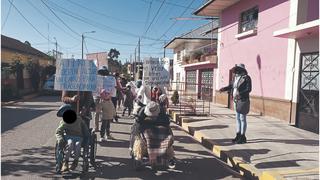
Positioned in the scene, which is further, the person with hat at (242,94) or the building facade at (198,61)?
the building facade at (198,61)

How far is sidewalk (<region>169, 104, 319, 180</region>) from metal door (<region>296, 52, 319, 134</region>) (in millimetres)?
353

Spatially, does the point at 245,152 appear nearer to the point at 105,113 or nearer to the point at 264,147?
the point at 264,147

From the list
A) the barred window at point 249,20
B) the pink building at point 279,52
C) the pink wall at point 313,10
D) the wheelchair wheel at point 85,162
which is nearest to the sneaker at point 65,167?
the wheelchair wheel at point 85,162

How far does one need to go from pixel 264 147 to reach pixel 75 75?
435 cm

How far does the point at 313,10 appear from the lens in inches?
433

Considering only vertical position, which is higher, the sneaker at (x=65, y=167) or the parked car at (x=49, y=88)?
Answer: the parked car at (x=49, y=88)

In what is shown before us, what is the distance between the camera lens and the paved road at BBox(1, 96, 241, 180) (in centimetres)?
592

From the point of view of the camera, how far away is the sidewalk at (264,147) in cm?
611

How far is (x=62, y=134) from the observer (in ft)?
19.5

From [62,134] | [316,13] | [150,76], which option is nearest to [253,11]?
[316,13]

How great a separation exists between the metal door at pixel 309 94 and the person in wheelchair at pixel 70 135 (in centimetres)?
684

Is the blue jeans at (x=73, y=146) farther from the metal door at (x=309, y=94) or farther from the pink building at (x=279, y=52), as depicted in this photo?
the metal door at (x=309, y=94)

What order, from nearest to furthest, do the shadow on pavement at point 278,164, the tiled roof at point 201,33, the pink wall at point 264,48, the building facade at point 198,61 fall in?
the shadow on pavement at point 278,164 < the pink wall at point 264,48 < the building facade at point 198,61 < the tiled roof at point 201,33

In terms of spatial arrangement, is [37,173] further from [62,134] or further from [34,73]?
[34,73]
